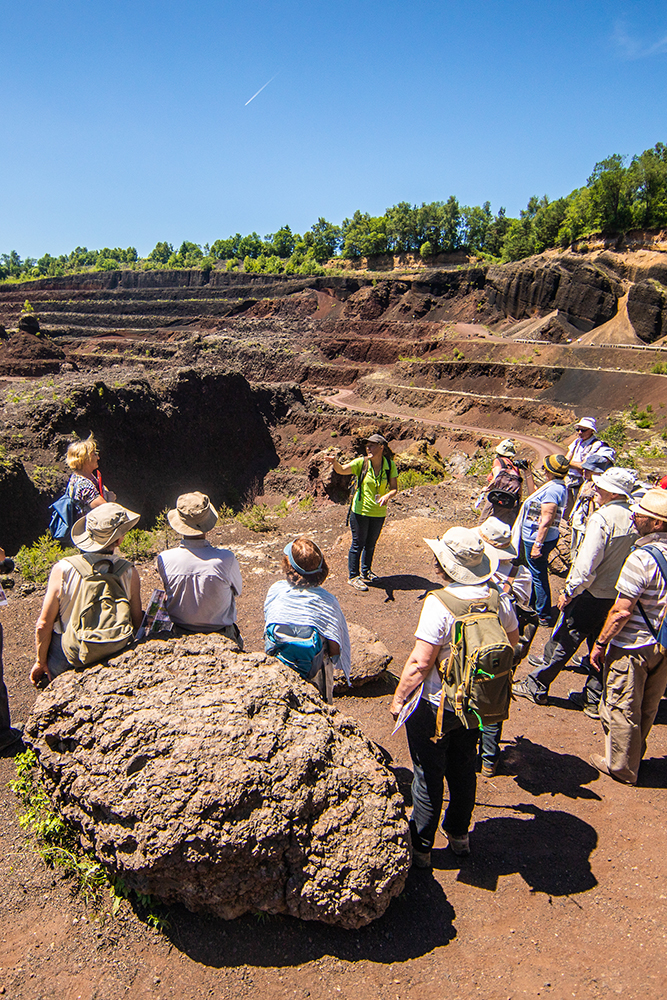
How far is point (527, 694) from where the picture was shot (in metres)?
5.20

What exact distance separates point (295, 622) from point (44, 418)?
1436 centimetres

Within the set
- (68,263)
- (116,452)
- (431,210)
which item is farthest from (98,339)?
(68,263)

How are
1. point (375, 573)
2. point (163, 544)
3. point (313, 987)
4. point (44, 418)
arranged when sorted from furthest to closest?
point (44, 418), point (163, 544), point (375, 573), point (313, 987)

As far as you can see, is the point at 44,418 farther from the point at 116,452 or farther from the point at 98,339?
the point at 98,339

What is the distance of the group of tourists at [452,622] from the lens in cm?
292

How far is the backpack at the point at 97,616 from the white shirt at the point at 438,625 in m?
1.72

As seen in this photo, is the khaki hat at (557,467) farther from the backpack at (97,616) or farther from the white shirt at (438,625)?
the backpack at (97,616)

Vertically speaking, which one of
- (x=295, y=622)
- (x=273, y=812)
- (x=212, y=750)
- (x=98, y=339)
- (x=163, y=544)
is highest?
(x=98, y=339)

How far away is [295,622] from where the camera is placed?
3.33m

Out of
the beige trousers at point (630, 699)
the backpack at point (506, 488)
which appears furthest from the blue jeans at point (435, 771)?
the backpack at point (506, 488)

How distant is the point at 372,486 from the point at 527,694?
121 inches

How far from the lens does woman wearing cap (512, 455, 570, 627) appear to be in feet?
18.3

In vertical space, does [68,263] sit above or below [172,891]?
above

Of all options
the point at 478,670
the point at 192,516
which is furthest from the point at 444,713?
the point at 192,516
